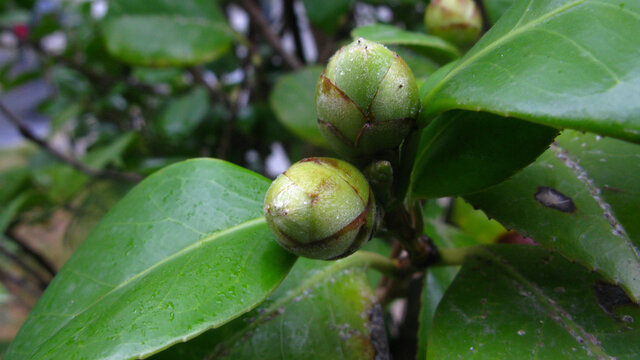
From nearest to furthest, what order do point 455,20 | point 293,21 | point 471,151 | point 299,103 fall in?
point 471,151
point 455,20
point 299,103
point 293,21

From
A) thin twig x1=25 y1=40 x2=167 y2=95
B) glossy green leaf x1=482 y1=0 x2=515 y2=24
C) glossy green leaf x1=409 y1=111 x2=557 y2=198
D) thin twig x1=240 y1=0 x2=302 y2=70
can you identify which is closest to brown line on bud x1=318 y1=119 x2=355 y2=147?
glossy green leaf x1=409 y1=111 x2=557 y2=198

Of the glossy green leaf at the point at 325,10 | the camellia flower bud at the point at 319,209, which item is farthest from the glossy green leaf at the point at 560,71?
the glossy green leaf at the point at 325,10

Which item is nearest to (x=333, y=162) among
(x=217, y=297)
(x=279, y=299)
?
(x=217, y=297)

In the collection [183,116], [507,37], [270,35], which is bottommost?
[183,116]

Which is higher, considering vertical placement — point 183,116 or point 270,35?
point 270,35

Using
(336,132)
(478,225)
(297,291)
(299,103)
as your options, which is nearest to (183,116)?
(299,103)

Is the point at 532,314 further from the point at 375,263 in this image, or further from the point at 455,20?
the point at 455,20

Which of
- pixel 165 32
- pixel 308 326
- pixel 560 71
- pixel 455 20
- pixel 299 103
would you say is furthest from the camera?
pixel 165 32
